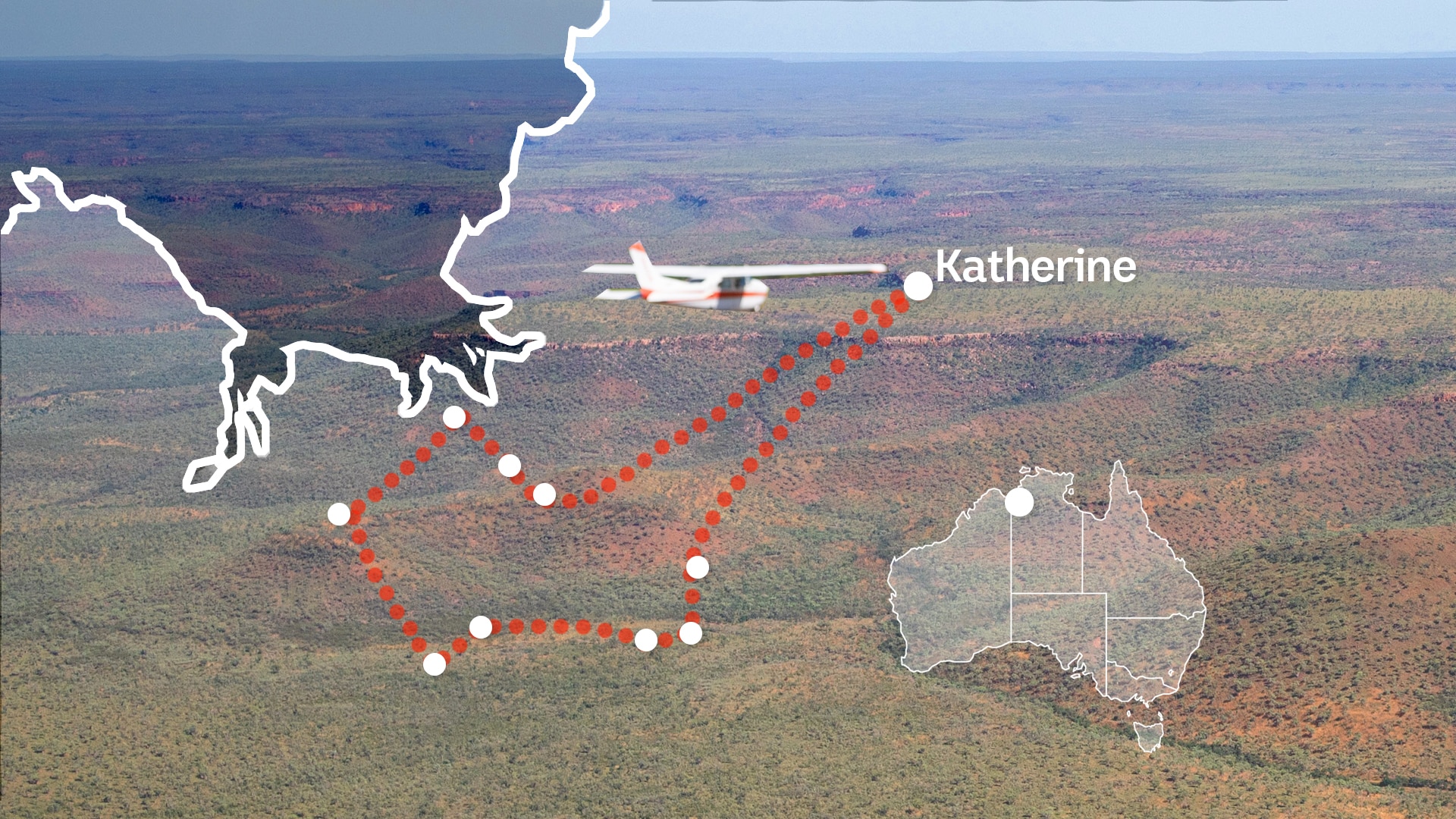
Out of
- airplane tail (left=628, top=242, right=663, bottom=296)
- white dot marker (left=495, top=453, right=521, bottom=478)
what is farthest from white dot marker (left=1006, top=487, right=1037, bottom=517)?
white dot marker (left=495, top=453, right=521, bottom=478)

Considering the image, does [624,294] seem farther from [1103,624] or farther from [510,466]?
[1103,624]

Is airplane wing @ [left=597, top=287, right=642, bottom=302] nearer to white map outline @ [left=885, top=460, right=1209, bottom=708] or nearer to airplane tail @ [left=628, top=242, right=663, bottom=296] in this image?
airplane tail @ [left=628, top=242, right=663, bottom=296]

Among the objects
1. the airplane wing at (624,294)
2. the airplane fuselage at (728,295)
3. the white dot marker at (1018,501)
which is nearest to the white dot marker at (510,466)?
the airplane wing at (624,294)

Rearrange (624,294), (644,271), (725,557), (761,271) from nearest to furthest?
(761,271)
(624,294)
(644,271)
(725,557)

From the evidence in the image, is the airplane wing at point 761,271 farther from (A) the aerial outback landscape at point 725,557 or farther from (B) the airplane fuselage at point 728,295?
(A) the aerial outback landscape at point 725,557

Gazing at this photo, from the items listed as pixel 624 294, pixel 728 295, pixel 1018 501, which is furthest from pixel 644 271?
pixel 1018 501
